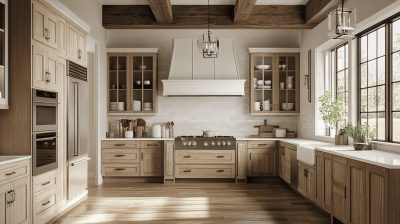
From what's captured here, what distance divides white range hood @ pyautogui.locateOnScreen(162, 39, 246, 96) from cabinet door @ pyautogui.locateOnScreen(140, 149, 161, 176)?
1190 millimetres

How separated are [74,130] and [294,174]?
349 cm

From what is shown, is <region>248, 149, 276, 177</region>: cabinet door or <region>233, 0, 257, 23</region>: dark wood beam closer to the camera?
<region>233, 0, 257, 23</region>: dark wood beam

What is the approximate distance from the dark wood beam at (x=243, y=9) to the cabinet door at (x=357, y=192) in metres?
3.18

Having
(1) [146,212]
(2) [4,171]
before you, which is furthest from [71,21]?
(1) [146,212]

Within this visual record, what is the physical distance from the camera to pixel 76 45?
5.41 meters

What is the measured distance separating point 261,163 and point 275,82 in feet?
5.59

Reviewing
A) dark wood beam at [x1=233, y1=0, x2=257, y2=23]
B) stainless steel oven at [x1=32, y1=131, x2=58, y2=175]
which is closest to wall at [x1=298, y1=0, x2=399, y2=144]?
dark wood beam at [x1=233, y1=0, x2=257, y2=23]

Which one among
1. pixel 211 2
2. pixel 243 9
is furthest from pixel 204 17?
pixel 243 9

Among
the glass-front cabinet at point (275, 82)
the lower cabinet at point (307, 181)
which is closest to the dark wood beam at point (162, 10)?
the glass-front cabinet at point (275, 82)

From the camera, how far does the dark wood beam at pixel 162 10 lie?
5.97 m

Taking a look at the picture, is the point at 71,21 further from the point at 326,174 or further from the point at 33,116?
the point at 326,174

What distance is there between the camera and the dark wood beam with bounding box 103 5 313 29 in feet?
23.0

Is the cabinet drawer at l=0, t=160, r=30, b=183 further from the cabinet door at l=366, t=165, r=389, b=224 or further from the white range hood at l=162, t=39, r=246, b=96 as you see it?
the white range hood at l=162, t=39, r=246, b=96

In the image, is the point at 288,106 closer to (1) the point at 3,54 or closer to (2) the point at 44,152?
(2) the point at 44,152
